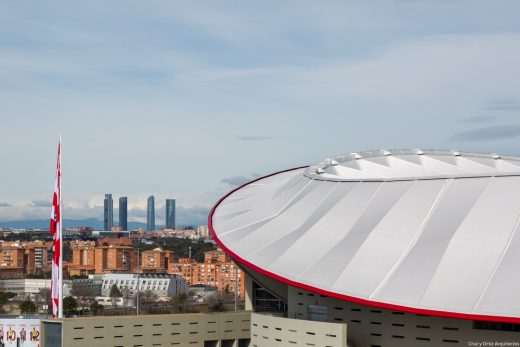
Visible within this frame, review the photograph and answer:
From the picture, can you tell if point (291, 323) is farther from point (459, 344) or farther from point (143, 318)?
point (143, 318)

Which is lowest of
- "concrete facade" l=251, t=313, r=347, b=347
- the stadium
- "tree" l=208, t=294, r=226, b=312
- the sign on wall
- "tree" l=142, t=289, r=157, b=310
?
"tree" l=142, t=289, r=157, b=310

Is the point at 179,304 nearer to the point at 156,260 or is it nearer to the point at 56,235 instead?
the point at 56,235

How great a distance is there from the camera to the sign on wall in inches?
2002

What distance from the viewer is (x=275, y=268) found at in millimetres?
32875

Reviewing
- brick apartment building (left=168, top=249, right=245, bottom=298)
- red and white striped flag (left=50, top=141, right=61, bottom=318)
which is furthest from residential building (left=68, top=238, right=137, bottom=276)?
red and white striped flag (left=50, top=141, right=61, bottom=318)

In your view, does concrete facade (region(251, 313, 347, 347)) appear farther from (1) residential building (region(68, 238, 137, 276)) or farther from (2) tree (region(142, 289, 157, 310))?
(1) residential building (region(68, 238, 137, 276))

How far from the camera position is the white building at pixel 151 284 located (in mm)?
124250

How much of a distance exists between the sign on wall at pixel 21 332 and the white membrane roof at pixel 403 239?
56.2ft

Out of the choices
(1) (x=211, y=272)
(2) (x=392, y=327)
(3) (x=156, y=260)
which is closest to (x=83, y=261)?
(3) (x=156, y=260)

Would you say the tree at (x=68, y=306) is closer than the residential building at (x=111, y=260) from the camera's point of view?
Yes

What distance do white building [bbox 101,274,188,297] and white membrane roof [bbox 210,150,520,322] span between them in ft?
282

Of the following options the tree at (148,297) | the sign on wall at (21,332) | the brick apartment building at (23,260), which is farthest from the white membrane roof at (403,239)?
the brick apartment building at (23,260)

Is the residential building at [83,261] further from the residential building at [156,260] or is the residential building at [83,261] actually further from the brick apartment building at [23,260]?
the residential building at [156,260]

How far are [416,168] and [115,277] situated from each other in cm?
9982
